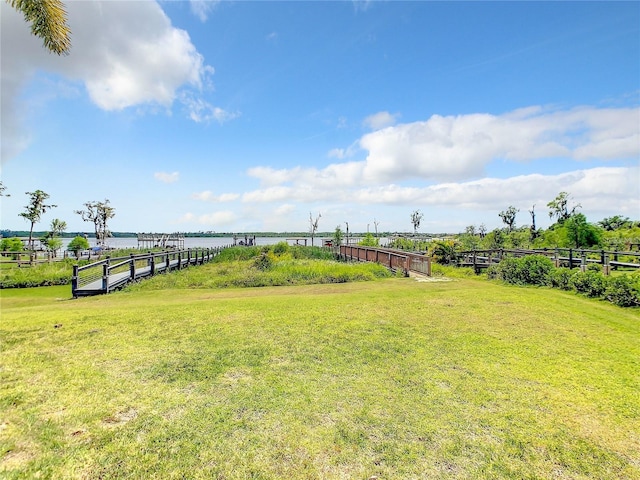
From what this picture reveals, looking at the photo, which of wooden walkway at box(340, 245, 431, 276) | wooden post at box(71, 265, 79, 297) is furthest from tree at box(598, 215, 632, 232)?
wooden post at box(71, 265, 79, 297)

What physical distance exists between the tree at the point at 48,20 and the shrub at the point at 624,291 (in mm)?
13549

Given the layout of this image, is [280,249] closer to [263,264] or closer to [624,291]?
[263,264]

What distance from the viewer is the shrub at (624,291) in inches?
306

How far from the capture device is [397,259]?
54.0 feet

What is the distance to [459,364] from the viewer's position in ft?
14.0

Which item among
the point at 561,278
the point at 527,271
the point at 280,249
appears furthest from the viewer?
the point at 280,249

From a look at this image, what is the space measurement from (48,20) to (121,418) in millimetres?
7814

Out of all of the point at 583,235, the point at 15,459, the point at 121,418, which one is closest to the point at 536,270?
the point at 121,418

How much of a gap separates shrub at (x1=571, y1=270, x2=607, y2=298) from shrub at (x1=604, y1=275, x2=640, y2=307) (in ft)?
0.80

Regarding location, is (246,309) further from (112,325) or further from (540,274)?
(540,274)

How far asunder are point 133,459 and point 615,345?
631cm

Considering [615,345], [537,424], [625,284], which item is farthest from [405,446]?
[625,284]

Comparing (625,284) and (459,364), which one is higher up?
(625,284)

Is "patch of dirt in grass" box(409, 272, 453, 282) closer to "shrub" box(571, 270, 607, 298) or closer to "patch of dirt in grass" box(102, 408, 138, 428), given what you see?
"shrub" box(571, 270, 607, 298)
